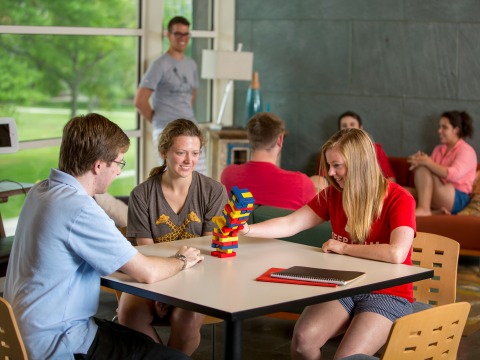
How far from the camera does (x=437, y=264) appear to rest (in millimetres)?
3893

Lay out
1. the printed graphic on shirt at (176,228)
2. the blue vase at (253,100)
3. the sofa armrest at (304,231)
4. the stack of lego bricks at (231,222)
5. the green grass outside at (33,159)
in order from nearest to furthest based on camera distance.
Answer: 1. the stack of lego bricks at (231,222)
2. the printed graphic on shirt at (176,228)
3. the sofa armrest at (304,231)
4. the green grass outside at (33,159)
5. the blue vase at (253,100)

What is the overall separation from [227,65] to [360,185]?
446 centimetres

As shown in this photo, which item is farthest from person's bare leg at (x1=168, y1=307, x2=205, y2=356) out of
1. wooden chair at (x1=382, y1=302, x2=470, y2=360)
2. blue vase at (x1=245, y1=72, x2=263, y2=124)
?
blue vase at (x1=245, y1=72, x2=263, y2=124)

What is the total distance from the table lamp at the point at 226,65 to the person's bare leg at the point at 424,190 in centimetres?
188

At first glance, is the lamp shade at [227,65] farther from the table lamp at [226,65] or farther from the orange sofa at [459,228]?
the orange sofa at [459,228]

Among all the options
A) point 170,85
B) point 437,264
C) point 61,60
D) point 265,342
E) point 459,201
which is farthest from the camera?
point 61,60

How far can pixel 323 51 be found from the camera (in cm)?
829

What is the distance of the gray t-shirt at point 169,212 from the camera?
3.95 m

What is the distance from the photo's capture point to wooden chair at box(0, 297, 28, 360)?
2691 mm

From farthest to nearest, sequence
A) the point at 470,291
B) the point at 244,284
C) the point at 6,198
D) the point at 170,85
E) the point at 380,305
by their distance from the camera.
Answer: the point at 170,85 → the point at 470,291 → the point at 6,198 → the point at 380,305 → the point at 244,284

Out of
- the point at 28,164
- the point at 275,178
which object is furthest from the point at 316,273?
the point at 28,164

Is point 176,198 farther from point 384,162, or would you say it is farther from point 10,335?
point 384,162

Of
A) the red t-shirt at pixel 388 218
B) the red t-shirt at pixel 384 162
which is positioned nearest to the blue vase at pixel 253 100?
the red t-shirt at pixel 384 162

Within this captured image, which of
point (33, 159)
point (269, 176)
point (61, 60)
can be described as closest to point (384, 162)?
point (269, 176)
